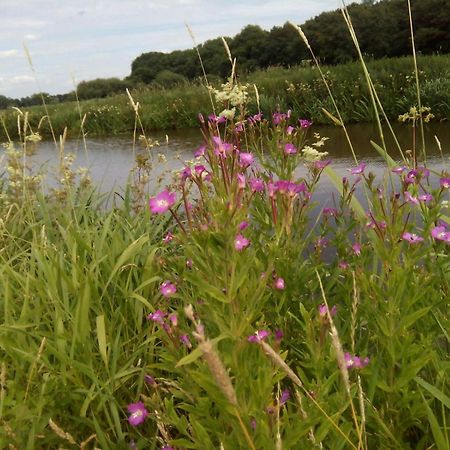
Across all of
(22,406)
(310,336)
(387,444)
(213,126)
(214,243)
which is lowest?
(387,444)

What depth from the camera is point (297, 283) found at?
1.85m

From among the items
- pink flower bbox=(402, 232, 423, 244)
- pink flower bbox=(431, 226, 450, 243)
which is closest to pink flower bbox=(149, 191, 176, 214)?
pink flower bbox=(402, 232, 423, 244)

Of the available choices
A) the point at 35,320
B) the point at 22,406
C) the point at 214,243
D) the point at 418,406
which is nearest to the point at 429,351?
the point at 418,406

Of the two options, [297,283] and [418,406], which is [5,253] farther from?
[418,406]

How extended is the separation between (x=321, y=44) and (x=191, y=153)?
54.1ft

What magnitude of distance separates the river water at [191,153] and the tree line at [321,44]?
27.6 feet

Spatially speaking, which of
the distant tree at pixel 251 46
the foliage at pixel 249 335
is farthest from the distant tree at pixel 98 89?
the foliage at pixel 249 335

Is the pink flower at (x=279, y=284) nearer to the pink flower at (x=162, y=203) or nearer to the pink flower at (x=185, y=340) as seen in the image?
the pink flower at (x=185, y=340)

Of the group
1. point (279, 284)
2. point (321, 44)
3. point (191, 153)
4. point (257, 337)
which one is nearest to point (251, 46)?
point (321, 44)

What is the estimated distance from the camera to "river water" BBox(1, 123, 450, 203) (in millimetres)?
5738

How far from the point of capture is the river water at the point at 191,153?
5738 mm

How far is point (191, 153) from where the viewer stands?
26.8 feet

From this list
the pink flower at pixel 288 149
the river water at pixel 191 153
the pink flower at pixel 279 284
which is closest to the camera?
the pink flower at pixel 279 284

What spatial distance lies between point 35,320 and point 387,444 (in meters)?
1.40
